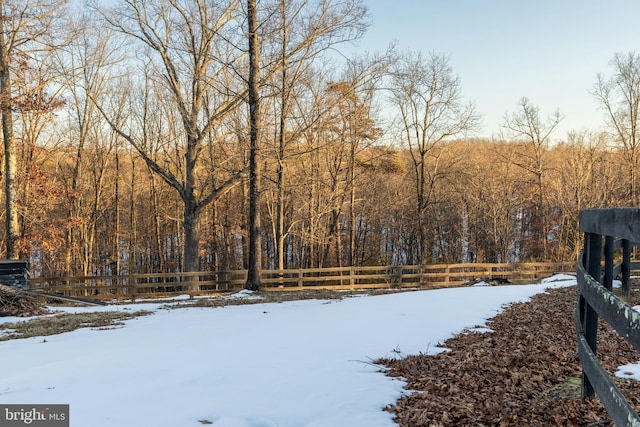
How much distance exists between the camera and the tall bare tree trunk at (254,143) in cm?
1514

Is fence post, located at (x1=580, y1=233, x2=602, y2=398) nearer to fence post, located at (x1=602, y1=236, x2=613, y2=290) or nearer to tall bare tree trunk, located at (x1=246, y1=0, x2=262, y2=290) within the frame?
fence post, located at (x1=602, y1=236, x2=613, y2=290)

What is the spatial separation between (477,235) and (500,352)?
125ft

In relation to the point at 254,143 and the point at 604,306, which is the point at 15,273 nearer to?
the point at 254,143

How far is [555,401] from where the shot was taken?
3529 mm

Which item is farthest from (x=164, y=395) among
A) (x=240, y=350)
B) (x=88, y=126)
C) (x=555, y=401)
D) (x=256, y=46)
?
(x=88, y=126)

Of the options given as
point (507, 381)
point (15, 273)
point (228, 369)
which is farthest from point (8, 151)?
point (507, 381)

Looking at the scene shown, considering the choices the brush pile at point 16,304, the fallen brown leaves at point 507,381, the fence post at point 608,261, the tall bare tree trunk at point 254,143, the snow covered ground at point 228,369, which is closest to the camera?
the fence post at point 608,261

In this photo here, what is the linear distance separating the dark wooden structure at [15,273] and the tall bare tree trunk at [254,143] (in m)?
6.74

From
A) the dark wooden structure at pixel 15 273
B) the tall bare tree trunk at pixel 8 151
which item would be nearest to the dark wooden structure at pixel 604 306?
the dark wooden structure at pixel 15 273

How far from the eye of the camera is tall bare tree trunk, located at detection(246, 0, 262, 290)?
15.1 meters

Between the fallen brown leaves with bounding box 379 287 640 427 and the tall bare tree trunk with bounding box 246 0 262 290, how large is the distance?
33.7 ft

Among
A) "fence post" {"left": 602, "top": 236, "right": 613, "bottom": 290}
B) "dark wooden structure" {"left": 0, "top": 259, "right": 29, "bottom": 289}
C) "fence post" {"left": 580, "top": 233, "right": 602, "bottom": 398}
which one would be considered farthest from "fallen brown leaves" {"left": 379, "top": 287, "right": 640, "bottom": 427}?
"dark wooden structure" {"left": 0, "top": 259, "right": 29, "bottom": 289}

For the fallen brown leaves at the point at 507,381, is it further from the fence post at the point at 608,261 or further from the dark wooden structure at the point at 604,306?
the fence post at the point at 608,261

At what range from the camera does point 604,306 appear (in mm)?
2227
